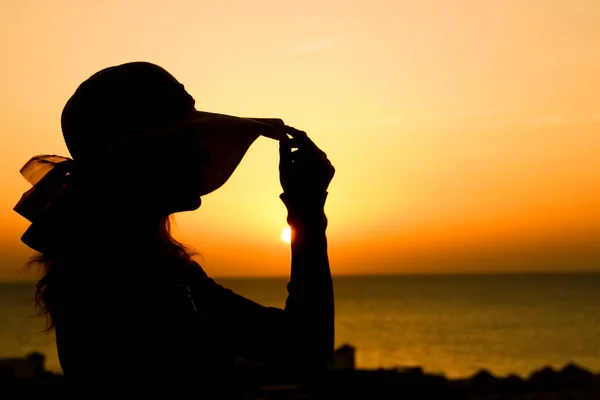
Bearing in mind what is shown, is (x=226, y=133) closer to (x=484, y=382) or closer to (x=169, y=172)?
(x=169, y=172)

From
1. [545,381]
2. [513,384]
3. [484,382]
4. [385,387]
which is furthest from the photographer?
[545,381]

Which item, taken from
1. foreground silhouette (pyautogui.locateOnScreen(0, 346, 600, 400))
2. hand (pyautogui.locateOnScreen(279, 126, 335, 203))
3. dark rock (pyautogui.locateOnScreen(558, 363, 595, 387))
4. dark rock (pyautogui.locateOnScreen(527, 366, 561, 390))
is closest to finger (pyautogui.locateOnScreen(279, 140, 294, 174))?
hand (pyautogui.locateOnScreen(279, 126, 335, 203))

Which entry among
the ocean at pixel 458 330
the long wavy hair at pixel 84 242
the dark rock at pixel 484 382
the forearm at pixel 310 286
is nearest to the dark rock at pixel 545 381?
the dark rock at pixel 484 382

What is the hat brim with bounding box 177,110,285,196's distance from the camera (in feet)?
5.70

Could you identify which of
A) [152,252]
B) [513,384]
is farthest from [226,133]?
[513,384]

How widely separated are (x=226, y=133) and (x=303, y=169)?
20 centimetres

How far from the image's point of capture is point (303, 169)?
1855mm

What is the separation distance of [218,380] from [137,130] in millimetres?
545

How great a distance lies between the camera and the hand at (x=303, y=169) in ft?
6.04

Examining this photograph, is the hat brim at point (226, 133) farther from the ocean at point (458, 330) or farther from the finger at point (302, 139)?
the ocean at point (458, 330)

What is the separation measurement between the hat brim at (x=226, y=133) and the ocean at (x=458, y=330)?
42.9 m

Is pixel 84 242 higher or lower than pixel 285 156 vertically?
lower

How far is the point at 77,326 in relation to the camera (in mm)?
1707

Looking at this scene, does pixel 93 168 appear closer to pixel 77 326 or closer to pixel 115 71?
pixel 115 71
